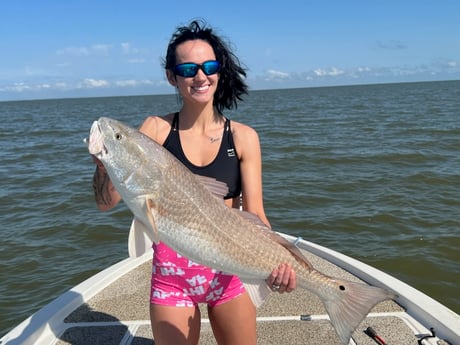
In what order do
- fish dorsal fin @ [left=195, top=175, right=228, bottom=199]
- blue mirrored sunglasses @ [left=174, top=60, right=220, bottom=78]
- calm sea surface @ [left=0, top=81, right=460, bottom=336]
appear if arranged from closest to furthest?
fish dorsal fin @ [left=195, top=175, right=228, bottom=199]
blue mirrored sunglasses @ [left=174, top=60, right=220, bottom=78]
calm sea surface @ [left=0, top=81, right=460, bottom=336]

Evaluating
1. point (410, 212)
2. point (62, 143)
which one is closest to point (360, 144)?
point (410, 212)

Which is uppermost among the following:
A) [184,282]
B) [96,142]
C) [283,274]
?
[96,142]

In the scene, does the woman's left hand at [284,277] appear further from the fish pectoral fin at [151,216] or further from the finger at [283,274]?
the fish pectoral fin at [151,216]

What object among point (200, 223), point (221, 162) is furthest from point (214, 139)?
point (200, 223)

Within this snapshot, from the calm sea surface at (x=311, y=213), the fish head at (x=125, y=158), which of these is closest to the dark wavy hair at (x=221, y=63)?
the fish head at (x=125, y=158)

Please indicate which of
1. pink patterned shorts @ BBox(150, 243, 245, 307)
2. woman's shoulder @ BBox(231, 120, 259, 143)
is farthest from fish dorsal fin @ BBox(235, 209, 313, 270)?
woman's shoulder @ BBox(231, 120, 259, 143)

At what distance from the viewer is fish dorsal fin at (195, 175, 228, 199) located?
2898 millimetres

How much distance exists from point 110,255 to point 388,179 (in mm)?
8827

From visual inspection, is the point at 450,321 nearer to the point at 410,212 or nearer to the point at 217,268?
the point at 217,268

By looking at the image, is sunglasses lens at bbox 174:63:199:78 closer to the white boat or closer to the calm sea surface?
the white boat

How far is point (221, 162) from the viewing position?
314 centimetres

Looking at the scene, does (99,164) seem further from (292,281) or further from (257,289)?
(292,281)

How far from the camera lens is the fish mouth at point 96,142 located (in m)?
2.57

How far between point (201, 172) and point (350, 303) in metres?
1.31
